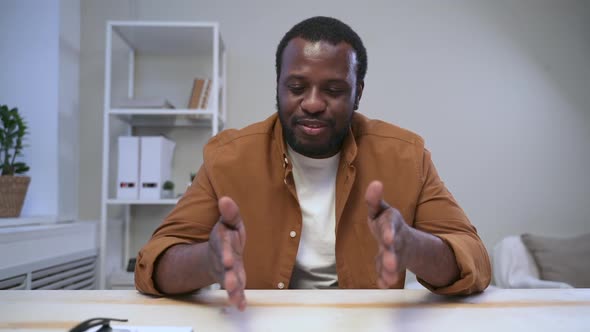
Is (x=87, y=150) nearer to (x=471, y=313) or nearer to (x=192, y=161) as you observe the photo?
(x=192, y=161)

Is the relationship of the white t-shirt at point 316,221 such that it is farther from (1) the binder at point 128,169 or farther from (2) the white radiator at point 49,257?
(1) the binder at point 128,169

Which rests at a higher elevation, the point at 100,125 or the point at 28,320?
the point at 100,125

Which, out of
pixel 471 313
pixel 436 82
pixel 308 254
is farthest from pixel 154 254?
pixel 436 82

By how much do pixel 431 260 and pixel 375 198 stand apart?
23 centimetres

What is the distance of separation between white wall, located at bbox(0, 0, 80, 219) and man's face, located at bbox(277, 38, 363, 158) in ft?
5.45

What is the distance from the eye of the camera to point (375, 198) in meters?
0.64

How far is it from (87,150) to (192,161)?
1.99 feet

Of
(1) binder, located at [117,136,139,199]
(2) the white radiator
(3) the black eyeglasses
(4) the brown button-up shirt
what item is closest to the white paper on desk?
(3) the black eyeglasses

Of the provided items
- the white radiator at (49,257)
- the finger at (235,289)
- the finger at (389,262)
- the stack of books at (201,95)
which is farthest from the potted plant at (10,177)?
the finger at (389,262)

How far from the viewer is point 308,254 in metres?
1.14

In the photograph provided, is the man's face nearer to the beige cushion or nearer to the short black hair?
the short black hair

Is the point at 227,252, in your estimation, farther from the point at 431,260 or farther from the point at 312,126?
the point at 312,126

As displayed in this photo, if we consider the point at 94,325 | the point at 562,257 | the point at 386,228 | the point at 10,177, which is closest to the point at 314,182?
the point at 386,228

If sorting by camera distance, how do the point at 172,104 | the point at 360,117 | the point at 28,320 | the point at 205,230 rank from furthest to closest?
1. the point at 172,104
2. the point at 360,117
3. the point at 205,230
4. the point at 28,320
